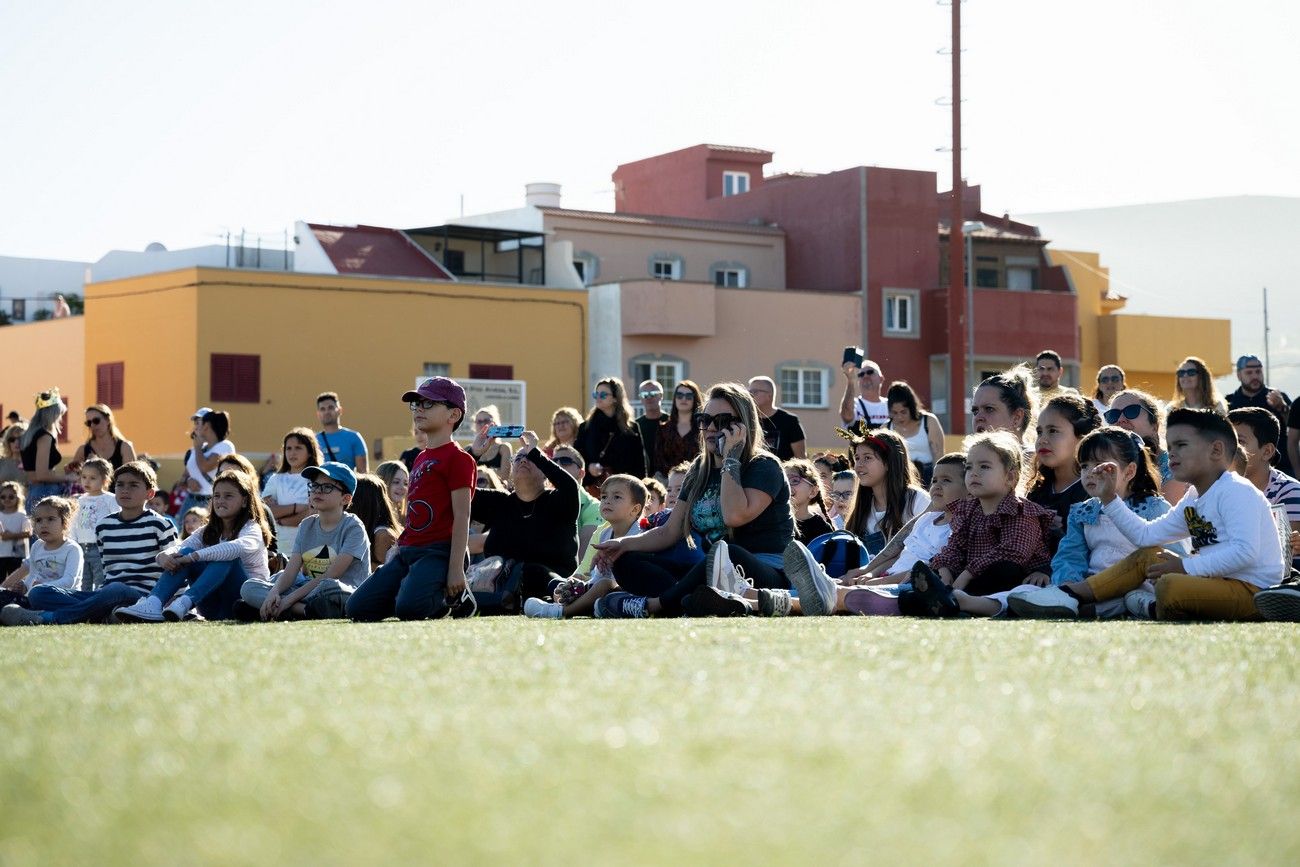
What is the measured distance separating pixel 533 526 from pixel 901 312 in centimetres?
4170

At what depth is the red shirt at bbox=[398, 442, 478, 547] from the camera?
1010 centimetres

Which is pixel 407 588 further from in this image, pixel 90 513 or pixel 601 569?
pixel 90 513

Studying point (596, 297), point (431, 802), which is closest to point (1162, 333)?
point (596, 297)

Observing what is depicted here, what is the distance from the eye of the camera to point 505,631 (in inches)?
311

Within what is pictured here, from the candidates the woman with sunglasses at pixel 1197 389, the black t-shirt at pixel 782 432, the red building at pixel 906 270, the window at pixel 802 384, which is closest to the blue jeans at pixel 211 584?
the black t-shirt at pixel 782 432

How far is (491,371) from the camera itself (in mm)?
45656

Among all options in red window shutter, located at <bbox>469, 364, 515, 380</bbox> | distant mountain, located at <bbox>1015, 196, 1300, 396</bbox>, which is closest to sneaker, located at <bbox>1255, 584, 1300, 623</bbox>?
red window shutter, located at <bbox>469, 364, 515, 380</bbox>

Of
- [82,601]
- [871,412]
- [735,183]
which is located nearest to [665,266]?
[735,183]

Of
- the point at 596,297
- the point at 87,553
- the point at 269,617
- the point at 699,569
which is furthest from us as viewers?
the point at 596,297

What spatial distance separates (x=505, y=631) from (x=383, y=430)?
36706 mm

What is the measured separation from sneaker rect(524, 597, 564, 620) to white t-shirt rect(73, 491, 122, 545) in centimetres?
466

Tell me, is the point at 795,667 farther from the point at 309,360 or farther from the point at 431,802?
the point at 309,360

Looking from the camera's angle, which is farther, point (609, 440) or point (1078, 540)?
point (609, 440)

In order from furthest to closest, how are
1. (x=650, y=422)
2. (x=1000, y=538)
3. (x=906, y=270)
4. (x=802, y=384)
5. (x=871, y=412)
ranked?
(x=906, y=270)
(x=802, y=384)
(x=650, y=422)
(x=871, y=412)
(x=1000, y=538)
